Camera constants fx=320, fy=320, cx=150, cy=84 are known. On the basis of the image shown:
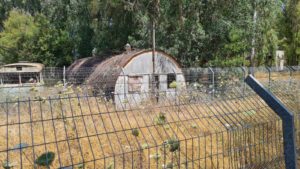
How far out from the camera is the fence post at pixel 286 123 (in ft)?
8.62

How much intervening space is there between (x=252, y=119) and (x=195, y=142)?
51.6 inches

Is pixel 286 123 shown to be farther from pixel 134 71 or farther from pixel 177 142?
pixel 134 71

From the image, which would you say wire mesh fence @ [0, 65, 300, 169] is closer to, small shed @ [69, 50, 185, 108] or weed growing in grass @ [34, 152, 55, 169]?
weed growing in grass @ [34, 152, 55, 169]

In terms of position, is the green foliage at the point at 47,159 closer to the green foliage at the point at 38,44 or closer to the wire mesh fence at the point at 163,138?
the wire mesh fence at the point at 163,138

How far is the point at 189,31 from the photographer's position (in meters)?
20.3

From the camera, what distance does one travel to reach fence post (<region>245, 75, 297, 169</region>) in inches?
103

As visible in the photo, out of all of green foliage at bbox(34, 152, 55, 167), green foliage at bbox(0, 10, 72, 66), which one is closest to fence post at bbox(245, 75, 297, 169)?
green foliage at bbox(34, 152, 55, 167)

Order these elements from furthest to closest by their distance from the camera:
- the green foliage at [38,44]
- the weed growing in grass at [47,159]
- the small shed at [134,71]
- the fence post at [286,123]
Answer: the green foliage at [38,44]
the small shed at [134,71]
the fence post at [286,123]
the weed growing in grass at [47,159]

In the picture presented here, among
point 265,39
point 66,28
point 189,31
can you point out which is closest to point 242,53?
point 265,39

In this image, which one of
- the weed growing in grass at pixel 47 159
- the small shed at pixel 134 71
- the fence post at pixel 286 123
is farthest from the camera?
the small shed at pixel 134 71

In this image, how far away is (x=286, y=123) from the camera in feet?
8.68

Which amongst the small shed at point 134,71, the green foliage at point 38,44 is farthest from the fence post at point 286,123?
the green foliage at point 38,44

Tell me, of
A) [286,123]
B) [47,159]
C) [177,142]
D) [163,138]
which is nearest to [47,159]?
[47,159]

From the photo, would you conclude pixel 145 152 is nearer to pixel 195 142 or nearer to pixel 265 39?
pixel 195 142
